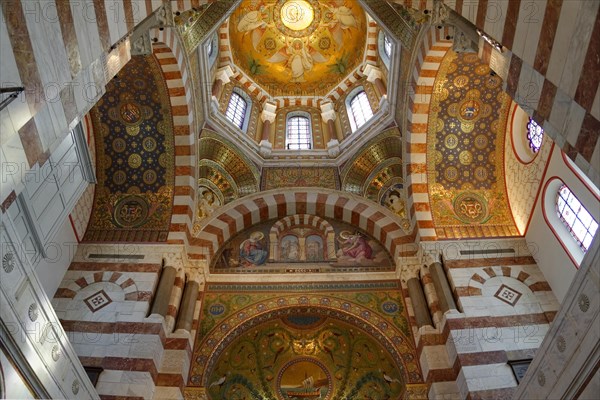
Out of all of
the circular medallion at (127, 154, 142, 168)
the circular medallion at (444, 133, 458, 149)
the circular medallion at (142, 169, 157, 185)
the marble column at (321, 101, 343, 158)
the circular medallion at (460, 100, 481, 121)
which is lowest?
the circular medallion at (142, 169, 157, 185)

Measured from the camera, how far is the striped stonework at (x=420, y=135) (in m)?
10.4

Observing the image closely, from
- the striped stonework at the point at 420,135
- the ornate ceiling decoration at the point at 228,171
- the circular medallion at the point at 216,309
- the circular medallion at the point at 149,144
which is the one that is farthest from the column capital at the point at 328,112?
the circular medallion at the point at 216,309

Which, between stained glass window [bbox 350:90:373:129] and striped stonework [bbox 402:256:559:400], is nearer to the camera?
striped stonework [bbox 402:256:559:400]

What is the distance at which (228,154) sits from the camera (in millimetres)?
13039

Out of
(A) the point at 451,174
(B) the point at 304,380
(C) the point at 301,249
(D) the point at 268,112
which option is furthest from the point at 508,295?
(D) the point at 268,112

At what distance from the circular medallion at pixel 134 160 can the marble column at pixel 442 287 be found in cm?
669

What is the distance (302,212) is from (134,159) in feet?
13.7

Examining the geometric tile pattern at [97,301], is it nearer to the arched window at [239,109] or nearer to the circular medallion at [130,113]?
the circular medallion at [130,113]

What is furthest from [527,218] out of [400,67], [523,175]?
[400,67]

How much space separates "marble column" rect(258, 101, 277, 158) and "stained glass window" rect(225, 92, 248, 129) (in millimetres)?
633

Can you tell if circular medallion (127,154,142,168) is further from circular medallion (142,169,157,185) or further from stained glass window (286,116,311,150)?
stained glass window (286,116,311,150)

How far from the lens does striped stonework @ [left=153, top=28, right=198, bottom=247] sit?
34.3 feet

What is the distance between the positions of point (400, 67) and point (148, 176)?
636 cm

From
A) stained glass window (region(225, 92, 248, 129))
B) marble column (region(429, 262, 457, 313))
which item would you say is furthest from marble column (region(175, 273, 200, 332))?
stained glass window (region(225, 92, 248, 129))
